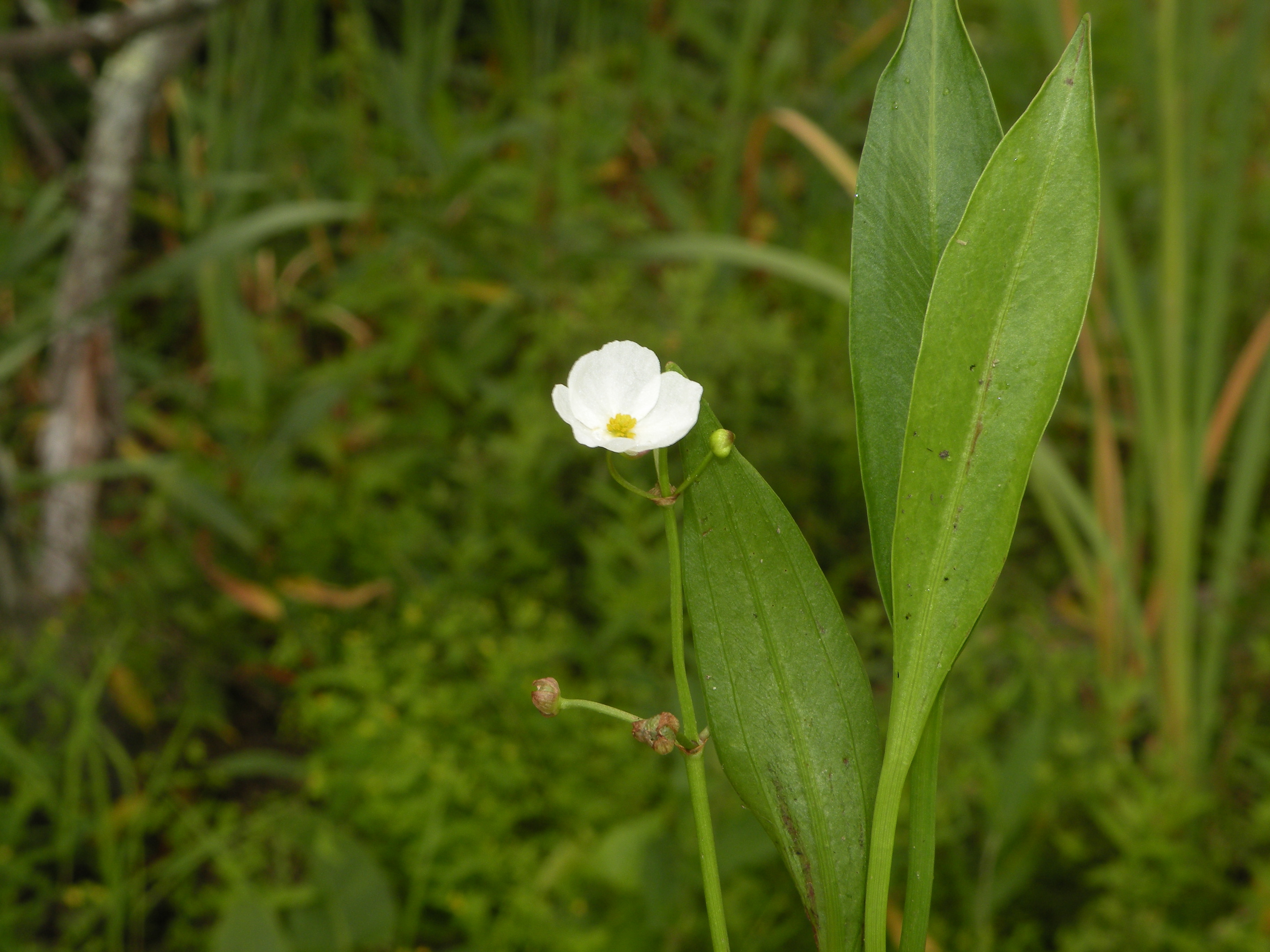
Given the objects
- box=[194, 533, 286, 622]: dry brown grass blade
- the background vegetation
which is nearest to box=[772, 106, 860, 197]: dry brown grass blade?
the background vegetation

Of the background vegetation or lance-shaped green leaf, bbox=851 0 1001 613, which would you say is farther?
the background vegetation

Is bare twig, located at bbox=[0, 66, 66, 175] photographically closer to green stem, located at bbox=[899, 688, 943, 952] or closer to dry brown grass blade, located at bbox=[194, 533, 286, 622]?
dry brown grass blade, located at bbox=[194, 533, 286, 622]

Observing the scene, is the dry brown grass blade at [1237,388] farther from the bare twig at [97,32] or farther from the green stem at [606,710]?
the bare twig at [97,32]

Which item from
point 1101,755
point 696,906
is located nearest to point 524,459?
point 696,906

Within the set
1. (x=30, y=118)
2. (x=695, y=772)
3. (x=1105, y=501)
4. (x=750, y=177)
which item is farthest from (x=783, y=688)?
(x=750, y=177)

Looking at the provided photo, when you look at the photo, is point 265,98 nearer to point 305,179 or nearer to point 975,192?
point 305,179

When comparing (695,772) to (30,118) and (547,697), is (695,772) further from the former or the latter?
(30,118)

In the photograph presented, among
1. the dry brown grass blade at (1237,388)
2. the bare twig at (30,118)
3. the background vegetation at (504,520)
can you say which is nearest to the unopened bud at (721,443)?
the background vegetation at (504,520)
